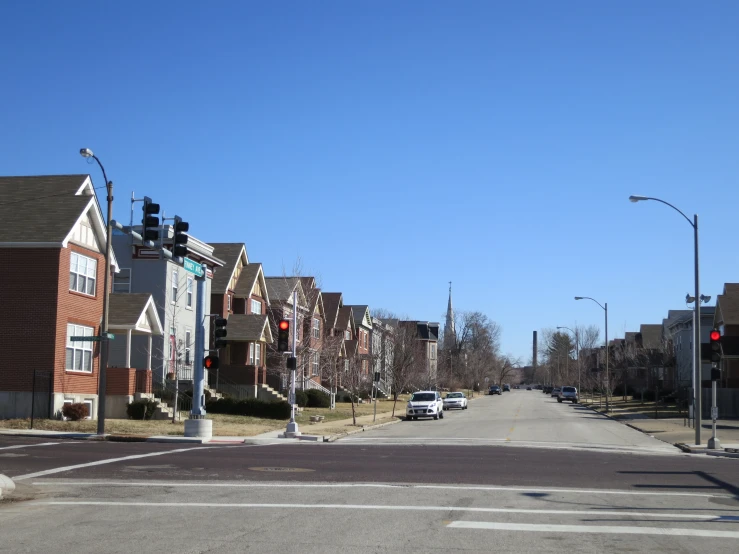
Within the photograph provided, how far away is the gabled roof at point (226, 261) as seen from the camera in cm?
5362

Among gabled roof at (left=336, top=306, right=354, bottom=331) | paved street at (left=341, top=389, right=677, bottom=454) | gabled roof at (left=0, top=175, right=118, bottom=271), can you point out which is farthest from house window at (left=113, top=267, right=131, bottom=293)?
gabled roof at (left=336, top=306, right=354, bottom=331)

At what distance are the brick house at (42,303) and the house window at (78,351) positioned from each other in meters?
0.04

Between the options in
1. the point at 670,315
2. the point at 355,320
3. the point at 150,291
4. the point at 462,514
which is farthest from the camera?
the point at 670,315

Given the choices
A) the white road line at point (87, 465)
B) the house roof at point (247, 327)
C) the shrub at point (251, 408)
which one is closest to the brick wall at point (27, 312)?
the shrub at point (251, 408)

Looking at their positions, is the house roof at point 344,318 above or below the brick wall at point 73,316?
above

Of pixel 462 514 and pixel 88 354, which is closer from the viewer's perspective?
pixel 462 514

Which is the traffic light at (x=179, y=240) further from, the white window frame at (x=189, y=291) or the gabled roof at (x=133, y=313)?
the white window frame at (x=189, y=291)

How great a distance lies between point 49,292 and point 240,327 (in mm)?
20024

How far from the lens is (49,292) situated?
110 feet

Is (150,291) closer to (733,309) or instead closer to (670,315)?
(733,309)

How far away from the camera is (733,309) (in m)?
61.3

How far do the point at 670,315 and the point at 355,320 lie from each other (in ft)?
134

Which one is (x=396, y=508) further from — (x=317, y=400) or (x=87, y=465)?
(x=317, y=400)

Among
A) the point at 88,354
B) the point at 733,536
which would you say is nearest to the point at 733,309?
Result: the point at 88,354
